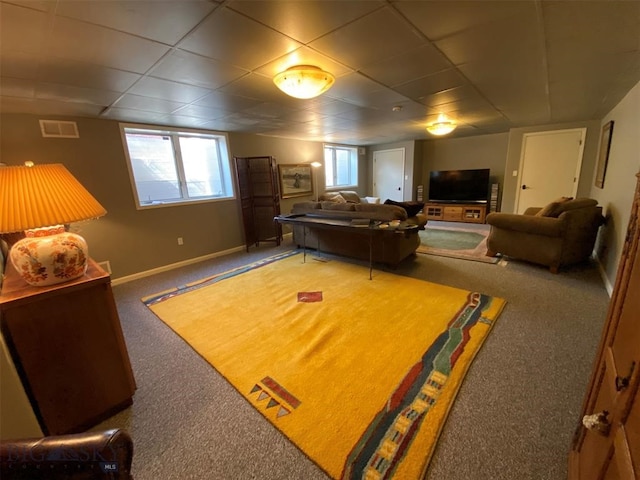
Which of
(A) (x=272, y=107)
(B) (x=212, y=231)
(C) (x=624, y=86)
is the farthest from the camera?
(B) (x=212, y=231)

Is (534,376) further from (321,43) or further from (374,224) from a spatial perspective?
(321,43)

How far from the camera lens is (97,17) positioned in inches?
52.5

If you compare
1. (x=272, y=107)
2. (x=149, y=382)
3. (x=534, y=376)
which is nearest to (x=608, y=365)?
(x=534, y=376)

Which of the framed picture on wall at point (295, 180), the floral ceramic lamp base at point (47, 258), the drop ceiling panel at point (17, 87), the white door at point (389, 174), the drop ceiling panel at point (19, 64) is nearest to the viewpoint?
the floral ceramic lamp base at point (47, 258)

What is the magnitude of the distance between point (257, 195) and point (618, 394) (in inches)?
191

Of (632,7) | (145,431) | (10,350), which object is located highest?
(632,7)

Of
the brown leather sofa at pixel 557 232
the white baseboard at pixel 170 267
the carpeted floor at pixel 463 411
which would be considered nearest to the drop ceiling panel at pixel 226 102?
the carpeted floor at pixel 463 411

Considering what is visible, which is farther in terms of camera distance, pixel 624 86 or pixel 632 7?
pixel 624 86

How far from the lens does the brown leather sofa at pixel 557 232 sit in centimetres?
307

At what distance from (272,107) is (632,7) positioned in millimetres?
2904

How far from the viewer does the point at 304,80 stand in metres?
2.03

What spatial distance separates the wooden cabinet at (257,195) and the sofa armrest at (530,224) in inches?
138

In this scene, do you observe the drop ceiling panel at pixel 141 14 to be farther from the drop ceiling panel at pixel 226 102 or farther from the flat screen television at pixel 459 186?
the flat screen television at pixel 459 186

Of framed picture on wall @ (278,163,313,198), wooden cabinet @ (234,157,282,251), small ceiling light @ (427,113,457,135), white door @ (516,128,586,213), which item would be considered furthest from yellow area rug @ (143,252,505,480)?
white door @ (516,128,586,213)
